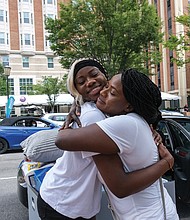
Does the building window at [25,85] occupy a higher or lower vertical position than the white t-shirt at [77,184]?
higher

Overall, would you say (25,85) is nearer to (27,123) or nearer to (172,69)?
(172,69)

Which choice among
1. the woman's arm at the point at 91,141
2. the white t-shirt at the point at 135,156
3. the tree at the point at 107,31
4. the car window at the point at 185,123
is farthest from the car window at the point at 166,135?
the tree at the point at 107,31

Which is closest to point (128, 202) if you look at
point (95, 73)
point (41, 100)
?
point (95, 73)

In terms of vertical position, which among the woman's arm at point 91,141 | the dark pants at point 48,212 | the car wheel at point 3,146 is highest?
the woman's arm at point 91,141

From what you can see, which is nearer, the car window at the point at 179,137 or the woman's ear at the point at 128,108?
the woman's ear at the point at 128,108

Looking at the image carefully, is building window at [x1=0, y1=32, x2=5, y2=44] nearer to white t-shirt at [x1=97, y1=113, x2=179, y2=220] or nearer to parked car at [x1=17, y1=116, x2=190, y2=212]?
parked car at [x1=17, y1=116, x2=190, y2=212]

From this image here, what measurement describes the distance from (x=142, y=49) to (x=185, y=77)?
23.3 meters

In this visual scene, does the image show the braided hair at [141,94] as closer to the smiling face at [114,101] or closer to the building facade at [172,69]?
the smiling face at [114,101]

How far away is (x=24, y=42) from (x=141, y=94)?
4488cm

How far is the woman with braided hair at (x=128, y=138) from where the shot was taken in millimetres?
1206

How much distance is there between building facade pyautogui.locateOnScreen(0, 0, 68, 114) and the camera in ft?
139

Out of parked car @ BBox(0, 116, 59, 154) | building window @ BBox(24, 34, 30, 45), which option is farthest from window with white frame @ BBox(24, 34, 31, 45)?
parked car @ BBox(0, 116, 59, 154)

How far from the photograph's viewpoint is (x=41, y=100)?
2550cm

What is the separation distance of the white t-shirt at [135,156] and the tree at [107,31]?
15390mm
